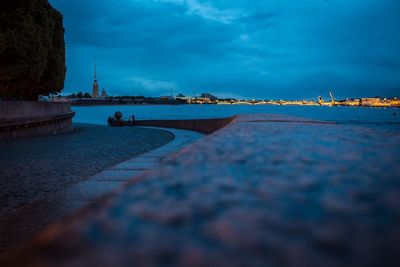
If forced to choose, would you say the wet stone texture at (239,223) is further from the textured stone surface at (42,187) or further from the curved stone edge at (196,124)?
the curved stone edge at (196,124)

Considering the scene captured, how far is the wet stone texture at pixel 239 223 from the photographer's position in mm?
439

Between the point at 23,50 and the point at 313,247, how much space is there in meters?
21.6

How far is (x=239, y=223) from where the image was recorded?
0.54 m

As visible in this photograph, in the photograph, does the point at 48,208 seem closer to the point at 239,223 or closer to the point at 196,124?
the point at 239,223

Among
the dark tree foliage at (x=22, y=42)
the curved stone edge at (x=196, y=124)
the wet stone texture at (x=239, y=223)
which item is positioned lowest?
the curved stone edge at (x=196, y=124)

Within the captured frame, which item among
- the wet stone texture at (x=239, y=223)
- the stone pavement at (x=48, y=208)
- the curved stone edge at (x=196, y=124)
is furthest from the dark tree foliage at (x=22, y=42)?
the wet stone texture at (x=239, y=223)

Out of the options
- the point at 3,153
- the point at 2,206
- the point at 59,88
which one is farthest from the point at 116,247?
the point at 59,88

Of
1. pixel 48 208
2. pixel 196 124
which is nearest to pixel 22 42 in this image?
pixel 196 124

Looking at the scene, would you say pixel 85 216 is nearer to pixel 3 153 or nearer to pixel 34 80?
pixel 3 153

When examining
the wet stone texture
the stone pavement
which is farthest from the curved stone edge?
the wet stone texture

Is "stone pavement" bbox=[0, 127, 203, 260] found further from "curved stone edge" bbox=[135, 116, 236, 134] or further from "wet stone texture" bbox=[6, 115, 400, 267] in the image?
"curved stone edge" bbox=[135, 116, 236, 134]

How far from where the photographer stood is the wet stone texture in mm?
439

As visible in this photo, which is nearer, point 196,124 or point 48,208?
point 48,208

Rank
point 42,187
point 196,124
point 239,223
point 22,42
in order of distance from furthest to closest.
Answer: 1. point 196,124
2. point 22,42
3. point 42,187
4. point 239,223
